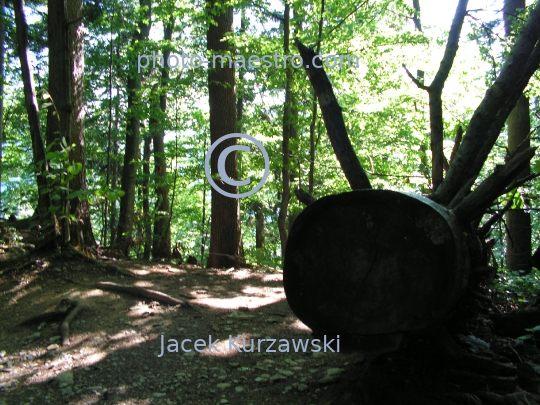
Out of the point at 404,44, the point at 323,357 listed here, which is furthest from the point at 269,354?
the point at 404,44

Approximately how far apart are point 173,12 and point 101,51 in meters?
5.10

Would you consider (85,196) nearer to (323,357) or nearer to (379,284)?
(323,357)

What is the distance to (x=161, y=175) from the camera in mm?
11977

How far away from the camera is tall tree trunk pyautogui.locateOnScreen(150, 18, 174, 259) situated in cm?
1016

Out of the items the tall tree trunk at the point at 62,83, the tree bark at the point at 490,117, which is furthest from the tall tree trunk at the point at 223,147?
the tree bark at the point at 490,117

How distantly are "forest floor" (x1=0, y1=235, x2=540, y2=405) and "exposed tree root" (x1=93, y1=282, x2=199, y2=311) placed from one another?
0.05m

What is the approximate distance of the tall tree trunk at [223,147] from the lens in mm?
7422

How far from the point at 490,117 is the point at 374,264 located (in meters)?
1.51

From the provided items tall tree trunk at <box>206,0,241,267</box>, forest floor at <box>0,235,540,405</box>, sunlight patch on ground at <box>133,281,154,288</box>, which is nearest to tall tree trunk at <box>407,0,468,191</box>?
forest floor at <box>0,235,540,405</box>

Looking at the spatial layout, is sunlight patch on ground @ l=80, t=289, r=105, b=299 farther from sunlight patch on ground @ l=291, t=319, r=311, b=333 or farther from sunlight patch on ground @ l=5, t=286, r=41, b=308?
sunlight patch on ground @ l=291, t=319, r=311, b=333

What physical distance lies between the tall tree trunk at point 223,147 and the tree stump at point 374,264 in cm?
498

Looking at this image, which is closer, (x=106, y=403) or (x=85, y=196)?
(x=106, y=403)

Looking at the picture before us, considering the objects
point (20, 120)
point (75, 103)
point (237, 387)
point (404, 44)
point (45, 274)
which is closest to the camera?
point (237, 387)

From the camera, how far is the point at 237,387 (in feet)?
10.2
